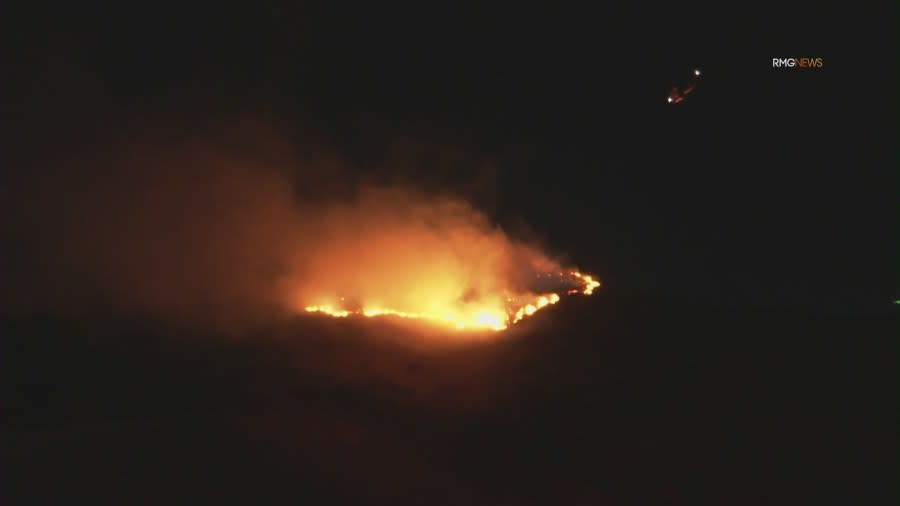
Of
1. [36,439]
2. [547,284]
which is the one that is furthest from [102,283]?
[547,284]

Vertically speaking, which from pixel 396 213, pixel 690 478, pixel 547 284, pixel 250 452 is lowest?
pixel 690 478

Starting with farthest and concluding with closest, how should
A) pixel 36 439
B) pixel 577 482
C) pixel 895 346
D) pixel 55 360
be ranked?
pixel 55 360 → pixel 895 346 → pixel 36 439 → pixel 577 482

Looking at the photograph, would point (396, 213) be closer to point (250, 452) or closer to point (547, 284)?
point (547, 284)

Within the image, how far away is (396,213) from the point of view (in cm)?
1909

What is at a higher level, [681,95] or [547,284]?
[681,95]

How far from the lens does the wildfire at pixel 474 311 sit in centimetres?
1316

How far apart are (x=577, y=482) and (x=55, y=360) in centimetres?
995

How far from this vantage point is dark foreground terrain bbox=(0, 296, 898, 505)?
18.0 feet

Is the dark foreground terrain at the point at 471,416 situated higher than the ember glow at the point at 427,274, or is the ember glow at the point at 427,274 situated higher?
the ember glow at the point at 427,274

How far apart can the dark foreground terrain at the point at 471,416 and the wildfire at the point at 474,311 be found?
148cm

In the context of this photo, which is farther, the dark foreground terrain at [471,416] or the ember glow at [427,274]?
the ember glow at [427,274]

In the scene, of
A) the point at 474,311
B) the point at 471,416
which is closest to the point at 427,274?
the point at 474,311

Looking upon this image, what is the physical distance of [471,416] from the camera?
292 inches

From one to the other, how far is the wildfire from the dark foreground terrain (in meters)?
1.48
